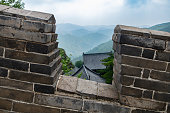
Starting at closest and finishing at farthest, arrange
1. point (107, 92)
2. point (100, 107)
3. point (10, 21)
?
point (10, 21)
point (100, 107)
point (107, 92)

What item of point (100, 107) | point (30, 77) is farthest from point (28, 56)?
point (100, 107)

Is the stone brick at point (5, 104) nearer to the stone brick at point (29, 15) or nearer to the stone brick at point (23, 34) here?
the stone brick at point (23, 34)

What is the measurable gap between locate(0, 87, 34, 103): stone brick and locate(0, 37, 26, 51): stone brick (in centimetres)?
55

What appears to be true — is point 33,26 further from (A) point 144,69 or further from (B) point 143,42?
(A) point 144,69

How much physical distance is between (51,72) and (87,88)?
579 mm

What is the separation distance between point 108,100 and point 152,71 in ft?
2.24

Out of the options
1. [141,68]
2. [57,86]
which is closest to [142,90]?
[141,68]

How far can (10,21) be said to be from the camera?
176cm

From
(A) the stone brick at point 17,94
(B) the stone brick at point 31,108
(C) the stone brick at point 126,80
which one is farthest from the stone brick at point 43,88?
(C) the stone brick at point 126,80

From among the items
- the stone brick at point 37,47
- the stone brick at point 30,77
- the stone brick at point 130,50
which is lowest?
the stone brick at point 30,77

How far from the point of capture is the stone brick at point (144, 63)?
189 centimetres

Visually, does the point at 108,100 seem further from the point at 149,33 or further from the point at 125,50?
the point at 149,33

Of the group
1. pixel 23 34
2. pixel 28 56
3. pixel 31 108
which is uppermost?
pixel 23 34

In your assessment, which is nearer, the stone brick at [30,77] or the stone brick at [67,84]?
the stone brick at [30,77]
